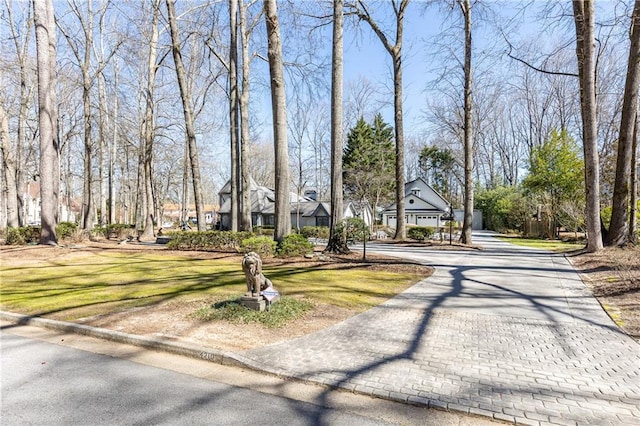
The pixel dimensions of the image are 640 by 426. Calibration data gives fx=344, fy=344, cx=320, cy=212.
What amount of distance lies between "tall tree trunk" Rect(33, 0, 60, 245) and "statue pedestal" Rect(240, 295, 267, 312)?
13870 mm

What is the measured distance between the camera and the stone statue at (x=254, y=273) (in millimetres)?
5262

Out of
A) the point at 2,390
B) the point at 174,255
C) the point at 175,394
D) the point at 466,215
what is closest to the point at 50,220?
the point at 174,255

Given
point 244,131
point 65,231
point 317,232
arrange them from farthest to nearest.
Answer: point 317,232, point 65,231, point 244,131

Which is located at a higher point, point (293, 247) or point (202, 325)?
point (293, 247)

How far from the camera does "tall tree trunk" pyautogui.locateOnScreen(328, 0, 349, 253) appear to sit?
13.2 metres

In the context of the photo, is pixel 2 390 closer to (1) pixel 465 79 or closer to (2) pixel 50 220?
(2) pixel 50 220

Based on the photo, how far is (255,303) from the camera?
5.41m

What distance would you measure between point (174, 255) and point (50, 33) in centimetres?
1133

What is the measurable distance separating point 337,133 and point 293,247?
4.67 meters

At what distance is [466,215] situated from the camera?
755 inches

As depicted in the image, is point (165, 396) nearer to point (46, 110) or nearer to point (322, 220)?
point (46, 110)

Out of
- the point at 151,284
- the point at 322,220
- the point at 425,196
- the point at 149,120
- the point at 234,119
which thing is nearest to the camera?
the point at 151,284

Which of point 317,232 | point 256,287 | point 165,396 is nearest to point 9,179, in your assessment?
point 317,232

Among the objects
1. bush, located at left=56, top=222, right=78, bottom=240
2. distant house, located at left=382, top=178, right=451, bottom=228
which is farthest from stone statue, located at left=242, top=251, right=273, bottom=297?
distant house, located at left=382, top=178, right=451, bottom=228
